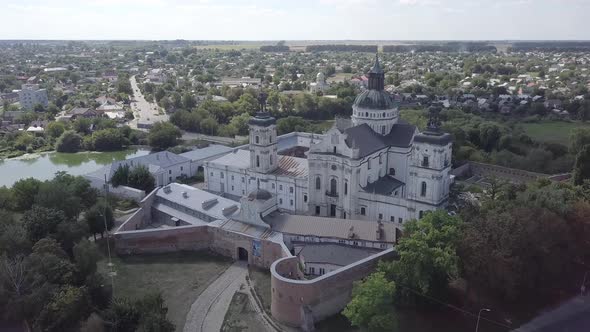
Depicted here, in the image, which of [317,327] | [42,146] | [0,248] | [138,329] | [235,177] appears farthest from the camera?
[42,146]

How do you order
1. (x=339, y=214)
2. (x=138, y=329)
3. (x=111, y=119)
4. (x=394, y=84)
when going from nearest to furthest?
(x=138, y=329) < (x=339, y=214) < (x=111, y=119) < (x=394, y=84)

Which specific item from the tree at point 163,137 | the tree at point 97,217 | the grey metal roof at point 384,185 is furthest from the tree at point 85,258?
the tree at point 163,137

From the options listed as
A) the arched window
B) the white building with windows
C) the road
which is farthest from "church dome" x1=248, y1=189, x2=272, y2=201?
the white building with windows

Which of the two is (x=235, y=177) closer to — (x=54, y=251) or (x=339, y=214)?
(x=339, y=214)

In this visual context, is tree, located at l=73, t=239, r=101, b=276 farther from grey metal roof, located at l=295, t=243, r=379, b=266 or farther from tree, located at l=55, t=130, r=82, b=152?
tree, located at l=55, t=130, r=82, b=152

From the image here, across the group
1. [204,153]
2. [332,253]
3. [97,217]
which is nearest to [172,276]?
[97,217]

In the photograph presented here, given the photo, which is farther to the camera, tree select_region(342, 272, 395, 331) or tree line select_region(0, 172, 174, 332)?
tree line select_region(0, 172, 174, 332)

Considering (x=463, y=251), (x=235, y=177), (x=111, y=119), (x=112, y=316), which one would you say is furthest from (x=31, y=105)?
(x=463, y=251)
